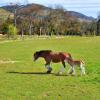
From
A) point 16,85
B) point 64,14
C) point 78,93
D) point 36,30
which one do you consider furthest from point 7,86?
point 64,14

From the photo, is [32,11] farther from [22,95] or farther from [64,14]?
[22,95]

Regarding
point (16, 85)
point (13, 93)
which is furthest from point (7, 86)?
point (13, 93)

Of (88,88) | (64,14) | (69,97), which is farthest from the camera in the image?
(64,14)

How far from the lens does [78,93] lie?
13430mm

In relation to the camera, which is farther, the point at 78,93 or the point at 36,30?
the point at 36,30

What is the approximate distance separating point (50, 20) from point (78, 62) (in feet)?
453

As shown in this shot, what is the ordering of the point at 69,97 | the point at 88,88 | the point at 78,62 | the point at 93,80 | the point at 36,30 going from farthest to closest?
the point at 36,30, the point at 78,62, the point at 93,80, the point at 88,88, the point at 69,97

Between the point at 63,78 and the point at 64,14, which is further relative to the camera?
the point at 64,14

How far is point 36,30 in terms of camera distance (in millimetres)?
148875

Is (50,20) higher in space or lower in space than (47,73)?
lower

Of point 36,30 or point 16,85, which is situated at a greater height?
point 16,85

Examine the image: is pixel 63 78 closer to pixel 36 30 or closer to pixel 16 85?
pixel 16 85

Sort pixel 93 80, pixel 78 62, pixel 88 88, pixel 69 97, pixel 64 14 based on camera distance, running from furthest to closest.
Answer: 1. pixel 64 14
2. pixel 78 62
3. pixel 93 80
4. pixel 88 88
5. pixel 69 97

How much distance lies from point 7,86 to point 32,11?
161883 millimetres
